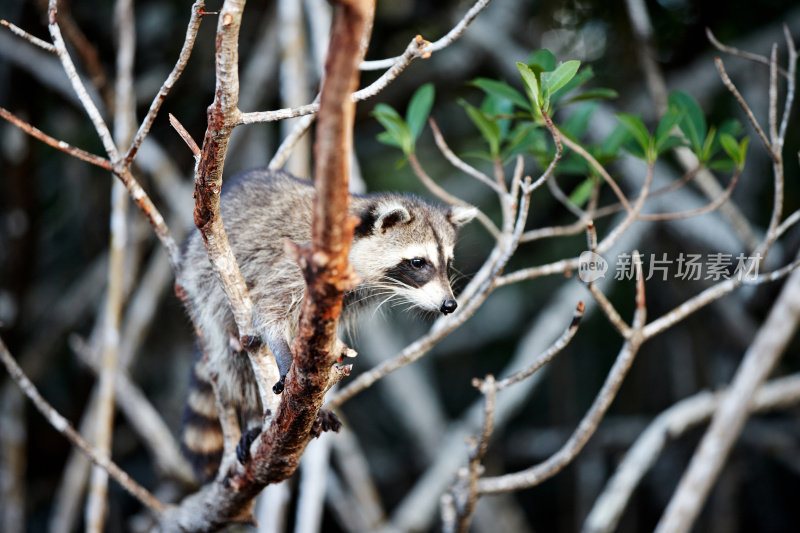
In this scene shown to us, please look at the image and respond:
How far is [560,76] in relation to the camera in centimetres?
209

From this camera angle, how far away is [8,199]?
4.73m

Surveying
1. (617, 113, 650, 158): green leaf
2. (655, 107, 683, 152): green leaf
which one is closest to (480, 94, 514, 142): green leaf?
(617, 113, 650, 158): green leaf

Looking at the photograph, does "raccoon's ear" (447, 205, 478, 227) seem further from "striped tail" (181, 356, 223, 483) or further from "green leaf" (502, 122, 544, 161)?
"striped tail" (181, 356, 223, 483)

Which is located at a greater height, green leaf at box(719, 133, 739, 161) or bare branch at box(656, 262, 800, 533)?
green leaf at box(719, 133, 739, 161)

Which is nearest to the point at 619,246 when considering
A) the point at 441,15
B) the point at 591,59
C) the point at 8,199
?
the point at 591,59

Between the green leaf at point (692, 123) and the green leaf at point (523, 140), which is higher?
the green leaf at point (523, 140)

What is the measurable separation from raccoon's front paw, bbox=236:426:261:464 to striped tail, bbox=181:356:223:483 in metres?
0.67

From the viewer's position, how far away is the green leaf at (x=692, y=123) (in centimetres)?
264

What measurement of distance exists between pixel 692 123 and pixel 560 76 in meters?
0.80

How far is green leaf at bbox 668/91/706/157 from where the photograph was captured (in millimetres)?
2639

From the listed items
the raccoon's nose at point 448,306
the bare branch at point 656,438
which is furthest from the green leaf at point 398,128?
the bare branch at point 656,438

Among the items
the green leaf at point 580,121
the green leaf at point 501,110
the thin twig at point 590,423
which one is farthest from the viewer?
the green leaf at point 580,121

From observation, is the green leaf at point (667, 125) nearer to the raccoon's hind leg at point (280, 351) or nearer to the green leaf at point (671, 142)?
the green leaf at point (671, 142)

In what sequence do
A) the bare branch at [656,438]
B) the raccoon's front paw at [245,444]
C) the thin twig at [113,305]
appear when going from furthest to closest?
the bare branch at [656,438] < the thin twig at [113,305] < the raccoon's front paw at [245,444]
